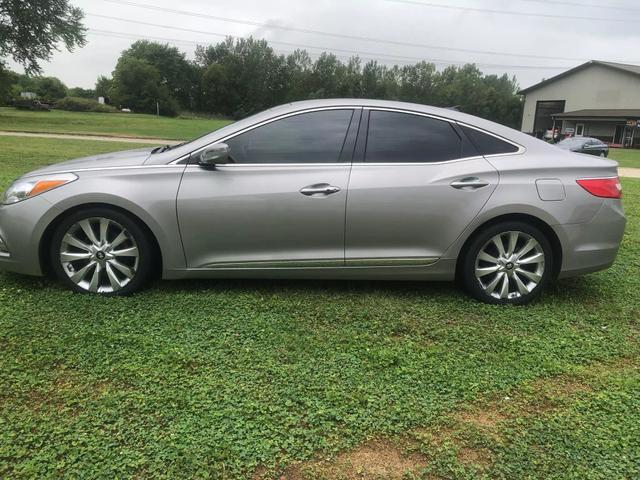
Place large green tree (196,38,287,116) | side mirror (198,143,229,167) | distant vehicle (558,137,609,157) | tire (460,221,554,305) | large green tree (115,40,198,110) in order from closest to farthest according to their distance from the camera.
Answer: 1. side mirror (198,143,229,167)
2. tire (460,221,554,305)
3. distant vehicle (558,137,609,157)
4. large green tree (196,38,287,116)
5. large green tree (115,40,198,110)

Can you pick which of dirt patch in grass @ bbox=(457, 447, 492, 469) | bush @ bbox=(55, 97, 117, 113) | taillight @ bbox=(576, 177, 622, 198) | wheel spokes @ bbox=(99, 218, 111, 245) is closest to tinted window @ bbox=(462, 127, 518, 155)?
taillight @ bbox=(576, 177, 622, 198)

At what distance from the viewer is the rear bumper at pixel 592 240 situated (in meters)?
4.04

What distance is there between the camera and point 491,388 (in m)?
2.94

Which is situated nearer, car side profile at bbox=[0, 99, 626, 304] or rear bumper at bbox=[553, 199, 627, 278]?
car side profile at bbox=[0, 99, 626, 304]

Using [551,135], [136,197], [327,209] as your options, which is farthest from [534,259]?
[551,135]

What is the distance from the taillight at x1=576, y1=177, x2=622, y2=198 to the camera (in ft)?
13.3

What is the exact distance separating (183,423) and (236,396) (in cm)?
32

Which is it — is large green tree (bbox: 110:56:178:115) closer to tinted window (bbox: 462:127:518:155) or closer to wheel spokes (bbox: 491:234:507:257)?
tinted window (bbox: 462:127:518:155)

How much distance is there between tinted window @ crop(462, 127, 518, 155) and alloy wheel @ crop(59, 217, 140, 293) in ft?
8.87

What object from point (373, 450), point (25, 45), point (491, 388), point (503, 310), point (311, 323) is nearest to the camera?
point (373, 450)

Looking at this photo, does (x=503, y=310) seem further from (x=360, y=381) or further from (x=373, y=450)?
(x=373, y=450)

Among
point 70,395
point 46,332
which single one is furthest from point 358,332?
point 46,332

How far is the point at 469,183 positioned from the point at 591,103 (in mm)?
68234

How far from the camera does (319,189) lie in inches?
153
